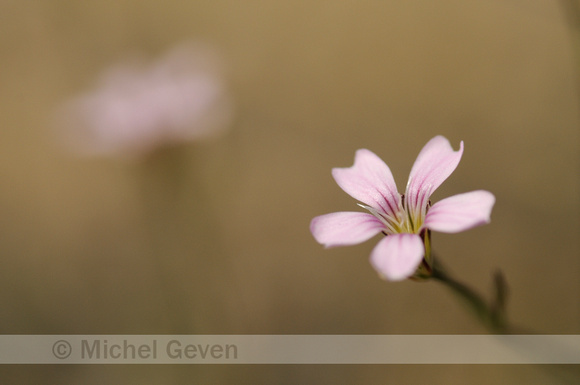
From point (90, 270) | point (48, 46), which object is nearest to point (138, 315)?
point (90, 270)

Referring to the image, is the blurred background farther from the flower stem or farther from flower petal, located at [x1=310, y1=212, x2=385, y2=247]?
flower petal, located at [x1=310, y1=212, x2=385, y2=247]

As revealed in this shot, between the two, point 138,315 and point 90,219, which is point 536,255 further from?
point 90,219

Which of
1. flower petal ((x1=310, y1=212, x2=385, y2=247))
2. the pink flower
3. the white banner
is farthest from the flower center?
the white banner

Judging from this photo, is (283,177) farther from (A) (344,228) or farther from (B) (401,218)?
(A) (344,228)

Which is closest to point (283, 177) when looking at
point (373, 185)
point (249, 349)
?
point (249, 349)

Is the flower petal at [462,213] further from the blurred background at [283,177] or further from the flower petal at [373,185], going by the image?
the blurred background at [283,177]

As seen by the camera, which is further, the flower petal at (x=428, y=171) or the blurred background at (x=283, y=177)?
the blurred background at (x=283, y=177)

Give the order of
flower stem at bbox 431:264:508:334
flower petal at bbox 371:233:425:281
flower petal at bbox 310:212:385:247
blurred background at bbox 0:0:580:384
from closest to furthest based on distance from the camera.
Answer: flower petal at bbox 371:233:425:281, flower petal at bbox 310:212:385:247, flower stem at bbox 431:264:508:334, blurred background at bbox 0:0:580:384

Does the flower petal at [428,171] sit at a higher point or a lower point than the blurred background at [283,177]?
lower

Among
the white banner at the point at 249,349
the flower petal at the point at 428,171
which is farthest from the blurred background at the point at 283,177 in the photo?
the flower petal at the point at 428,171
